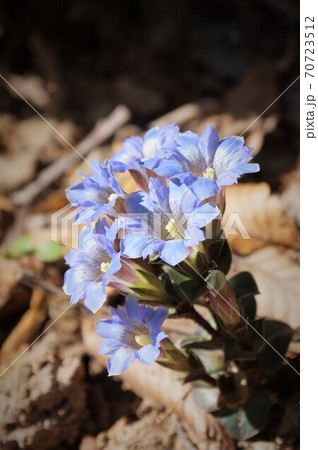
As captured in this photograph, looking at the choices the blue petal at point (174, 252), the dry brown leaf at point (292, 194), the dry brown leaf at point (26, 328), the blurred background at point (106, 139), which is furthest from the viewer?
the dry brown leaf at point (292, 194)

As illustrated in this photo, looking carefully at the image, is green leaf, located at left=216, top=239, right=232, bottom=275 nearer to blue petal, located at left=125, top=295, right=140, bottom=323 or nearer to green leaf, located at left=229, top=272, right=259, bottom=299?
green leaf, located at left=229, top=272, right=259, bottom=299

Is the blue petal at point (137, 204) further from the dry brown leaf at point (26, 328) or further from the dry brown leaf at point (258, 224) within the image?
the dry brown leaf at point (26, 328)

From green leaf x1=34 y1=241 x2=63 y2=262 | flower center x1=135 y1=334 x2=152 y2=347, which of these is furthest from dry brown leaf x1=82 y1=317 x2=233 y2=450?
green leaf x1=34 y1=241 x2=63 y2=262

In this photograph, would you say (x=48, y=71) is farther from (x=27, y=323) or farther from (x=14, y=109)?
(x=27, y=323)

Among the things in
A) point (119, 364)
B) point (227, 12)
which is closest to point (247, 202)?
Answer: point (119, 364)

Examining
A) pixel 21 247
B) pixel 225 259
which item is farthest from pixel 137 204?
pixel 21 247

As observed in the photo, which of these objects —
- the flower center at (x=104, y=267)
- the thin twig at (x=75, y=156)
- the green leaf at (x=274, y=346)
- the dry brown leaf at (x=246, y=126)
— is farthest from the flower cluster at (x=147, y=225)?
the thin twig at (x=75, y=156)
